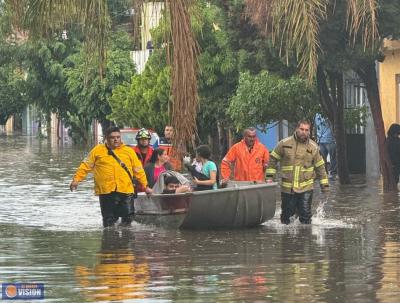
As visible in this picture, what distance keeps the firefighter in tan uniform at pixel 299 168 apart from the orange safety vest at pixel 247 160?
0.70 meters

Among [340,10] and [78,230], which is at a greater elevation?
[340,10]

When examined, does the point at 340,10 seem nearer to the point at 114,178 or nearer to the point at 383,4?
the point at 383,4

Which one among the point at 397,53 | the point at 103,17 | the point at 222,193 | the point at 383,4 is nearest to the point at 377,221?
the point at 222,193

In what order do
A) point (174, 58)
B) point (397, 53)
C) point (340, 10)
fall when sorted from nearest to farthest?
point (174, 58) < point (340, 10) < point (397, 53)

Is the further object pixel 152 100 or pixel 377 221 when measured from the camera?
pixel 152 100

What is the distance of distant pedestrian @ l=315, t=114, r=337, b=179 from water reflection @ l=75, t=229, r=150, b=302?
47.2 feet

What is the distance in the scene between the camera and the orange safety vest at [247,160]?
55.2ft

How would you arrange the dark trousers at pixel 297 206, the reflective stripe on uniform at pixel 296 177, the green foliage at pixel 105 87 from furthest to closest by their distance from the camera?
the green foliage at pixel 105 87, the dark trousers at pixel 297 206, the reflective stripe on uniform at pixel 296 177

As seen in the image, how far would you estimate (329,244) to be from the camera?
1377 centimetres

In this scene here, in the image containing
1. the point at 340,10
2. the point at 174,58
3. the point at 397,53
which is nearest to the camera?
the point at 174,58

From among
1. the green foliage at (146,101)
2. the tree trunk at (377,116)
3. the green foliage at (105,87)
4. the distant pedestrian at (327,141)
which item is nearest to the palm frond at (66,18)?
the tree trunk at (377,116)

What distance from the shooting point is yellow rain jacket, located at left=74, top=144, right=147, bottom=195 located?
614 inches

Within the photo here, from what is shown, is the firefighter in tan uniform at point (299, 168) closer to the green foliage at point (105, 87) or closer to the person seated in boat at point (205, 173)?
the person seated in boat at point (205, 173)

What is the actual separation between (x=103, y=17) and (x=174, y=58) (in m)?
0.64
